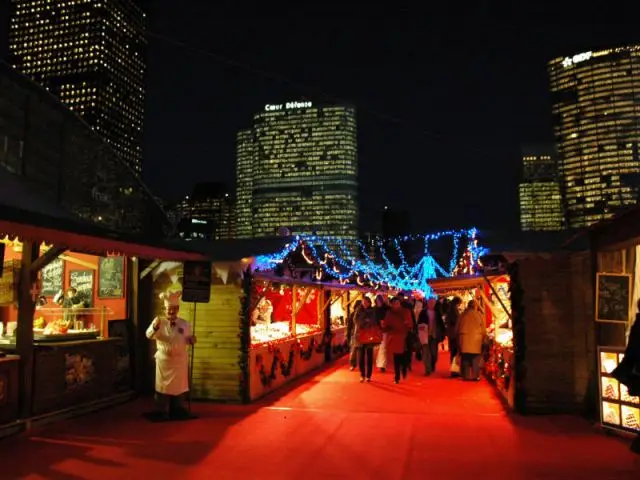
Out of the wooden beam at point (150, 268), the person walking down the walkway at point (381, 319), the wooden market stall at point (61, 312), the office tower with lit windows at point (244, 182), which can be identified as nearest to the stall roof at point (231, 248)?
the wooden market stall at point (61, 312)

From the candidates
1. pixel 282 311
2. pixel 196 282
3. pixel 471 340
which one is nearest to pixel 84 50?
pixel 282 311

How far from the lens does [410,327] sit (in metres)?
12.0

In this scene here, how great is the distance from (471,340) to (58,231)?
8.39 metres

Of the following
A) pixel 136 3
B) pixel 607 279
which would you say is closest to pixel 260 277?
pixel 607 279

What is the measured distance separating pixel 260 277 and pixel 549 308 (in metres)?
4.66

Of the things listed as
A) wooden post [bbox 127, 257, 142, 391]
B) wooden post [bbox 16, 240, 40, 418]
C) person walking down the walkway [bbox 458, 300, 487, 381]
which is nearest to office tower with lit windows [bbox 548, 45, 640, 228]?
person walking down the walkway [bbox 458, 300, 487, 381]

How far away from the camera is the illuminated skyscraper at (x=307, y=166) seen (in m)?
43.2

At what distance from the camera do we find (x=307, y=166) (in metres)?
44.2

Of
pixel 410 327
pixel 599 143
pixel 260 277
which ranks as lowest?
pixel 410 327

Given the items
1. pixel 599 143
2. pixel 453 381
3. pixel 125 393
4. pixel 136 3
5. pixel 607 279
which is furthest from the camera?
A: pixel 136 3

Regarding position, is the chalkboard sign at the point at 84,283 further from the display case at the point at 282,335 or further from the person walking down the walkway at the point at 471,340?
the person walking down the walkway at the point at 471,340

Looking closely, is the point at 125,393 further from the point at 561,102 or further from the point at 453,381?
the point at 561,102

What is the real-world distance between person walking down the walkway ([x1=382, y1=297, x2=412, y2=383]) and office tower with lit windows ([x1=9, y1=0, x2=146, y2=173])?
12.8 m

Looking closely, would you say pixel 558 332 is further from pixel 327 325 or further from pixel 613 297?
pixel 327 325
